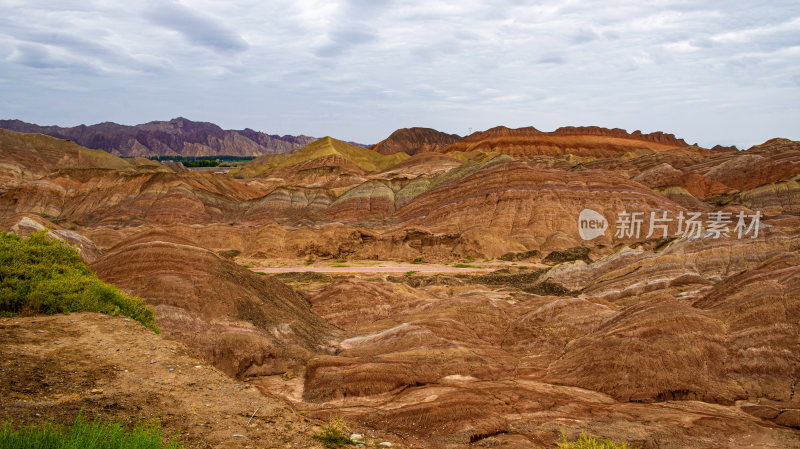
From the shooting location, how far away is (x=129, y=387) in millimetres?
6875

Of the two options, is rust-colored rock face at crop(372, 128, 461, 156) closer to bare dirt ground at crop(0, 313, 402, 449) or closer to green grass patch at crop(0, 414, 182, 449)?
bare dirt ground at crop(0, 313, 402, 449)

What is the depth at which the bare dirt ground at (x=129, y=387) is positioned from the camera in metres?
6.00

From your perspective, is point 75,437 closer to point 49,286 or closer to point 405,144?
point 49,286

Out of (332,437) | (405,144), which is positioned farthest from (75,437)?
(405,144)

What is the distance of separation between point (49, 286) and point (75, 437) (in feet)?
18.8

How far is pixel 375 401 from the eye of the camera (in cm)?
1052

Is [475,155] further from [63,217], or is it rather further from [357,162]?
[63,217]

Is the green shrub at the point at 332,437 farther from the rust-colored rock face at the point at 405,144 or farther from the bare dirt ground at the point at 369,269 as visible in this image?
the rust-colored rock face at the point at 405,144

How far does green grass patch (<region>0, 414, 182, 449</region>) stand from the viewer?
4473 mm

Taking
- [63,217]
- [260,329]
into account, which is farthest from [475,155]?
[260,329]

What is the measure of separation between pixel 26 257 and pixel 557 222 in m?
42.7

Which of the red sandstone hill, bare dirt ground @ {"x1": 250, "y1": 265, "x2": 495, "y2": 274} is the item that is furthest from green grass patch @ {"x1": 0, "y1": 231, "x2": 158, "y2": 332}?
the red sandstone hill

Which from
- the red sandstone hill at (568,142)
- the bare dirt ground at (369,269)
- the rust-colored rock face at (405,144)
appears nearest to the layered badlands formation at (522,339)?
the bare dirt ground at (369,269)

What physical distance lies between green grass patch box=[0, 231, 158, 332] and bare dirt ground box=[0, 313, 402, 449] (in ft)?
1.65
